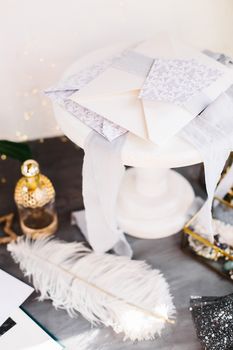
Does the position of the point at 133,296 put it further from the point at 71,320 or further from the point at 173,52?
the point at 173,52

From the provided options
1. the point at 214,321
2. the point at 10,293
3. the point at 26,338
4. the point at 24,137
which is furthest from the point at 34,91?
the point at 214,321

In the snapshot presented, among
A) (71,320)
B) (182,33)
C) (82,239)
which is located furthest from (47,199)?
(182,33)

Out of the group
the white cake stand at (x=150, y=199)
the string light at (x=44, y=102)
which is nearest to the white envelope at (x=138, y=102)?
the white cake stand at (x=150, y=199)

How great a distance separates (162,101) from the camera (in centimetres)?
95

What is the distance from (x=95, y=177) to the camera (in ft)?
3.31

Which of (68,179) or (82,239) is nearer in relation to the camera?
(82,239)

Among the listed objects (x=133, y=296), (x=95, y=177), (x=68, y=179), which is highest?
(x=95, y=177)

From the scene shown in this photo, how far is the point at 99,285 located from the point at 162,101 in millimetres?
482

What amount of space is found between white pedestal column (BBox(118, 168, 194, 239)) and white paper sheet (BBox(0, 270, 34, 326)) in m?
0.31

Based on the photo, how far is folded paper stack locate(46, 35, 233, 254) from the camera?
940 millimetres

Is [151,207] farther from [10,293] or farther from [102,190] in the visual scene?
[10,293]

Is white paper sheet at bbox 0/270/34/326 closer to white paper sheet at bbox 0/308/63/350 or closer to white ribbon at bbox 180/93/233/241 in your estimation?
white paper sheet at bbox 0/308/63/350

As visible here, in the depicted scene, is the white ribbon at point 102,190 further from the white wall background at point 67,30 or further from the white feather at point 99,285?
the white wall background at point 67,30

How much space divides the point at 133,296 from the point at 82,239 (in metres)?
0.23
